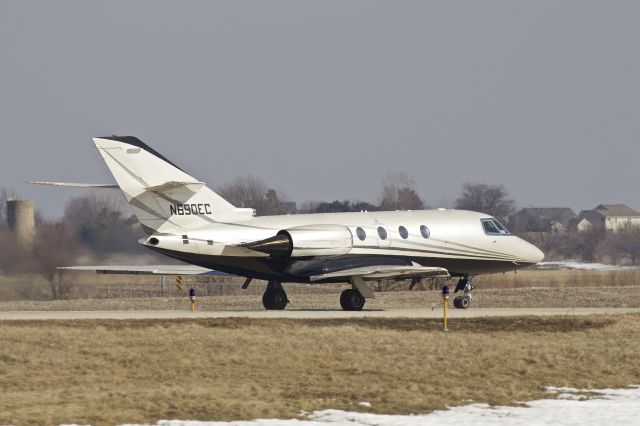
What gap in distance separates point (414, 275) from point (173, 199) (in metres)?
7.64

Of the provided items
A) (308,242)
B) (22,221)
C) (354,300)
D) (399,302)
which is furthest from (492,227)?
(22,221)

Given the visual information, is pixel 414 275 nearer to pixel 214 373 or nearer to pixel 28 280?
pixel 214 373

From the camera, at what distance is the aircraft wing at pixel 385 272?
131 feet

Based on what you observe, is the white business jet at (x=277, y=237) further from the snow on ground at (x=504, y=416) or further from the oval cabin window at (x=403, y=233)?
the snow on ground at (x=504, y=416)

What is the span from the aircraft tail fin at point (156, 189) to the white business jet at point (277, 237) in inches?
1.2

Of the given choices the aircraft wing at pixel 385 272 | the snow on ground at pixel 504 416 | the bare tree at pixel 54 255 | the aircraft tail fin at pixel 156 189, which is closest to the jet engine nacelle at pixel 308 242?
the aircraft wing at pixel 385 272

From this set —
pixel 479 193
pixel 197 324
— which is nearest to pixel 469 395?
pixel 197 324

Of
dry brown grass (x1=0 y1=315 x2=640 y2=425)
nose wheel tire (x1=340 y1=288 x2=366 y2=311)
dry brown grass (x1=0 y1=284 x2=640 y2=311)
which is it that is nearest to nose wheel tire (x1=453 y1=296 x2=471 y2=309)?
dry brown grass (x1=0 y1=284 x2=640 y2=311)

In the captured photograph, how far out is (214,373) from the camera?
83.1 ft

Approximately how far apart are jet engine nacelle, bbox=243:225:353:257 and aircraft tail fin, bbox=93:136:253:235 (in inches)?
70.9

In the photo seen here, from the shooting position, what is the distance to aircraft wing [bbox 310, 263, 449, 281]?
40.1 meters

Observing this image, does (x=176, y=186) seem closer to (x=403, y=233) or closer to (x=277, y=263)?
(x=277, y=263)

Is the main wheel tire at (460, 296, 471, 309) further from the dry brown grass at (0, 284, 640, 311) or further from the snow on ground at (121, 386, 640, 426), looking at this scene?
the snow on ground at (121, 386, 640, 426)

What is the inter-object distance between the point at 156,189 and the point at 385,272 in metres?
7.30
